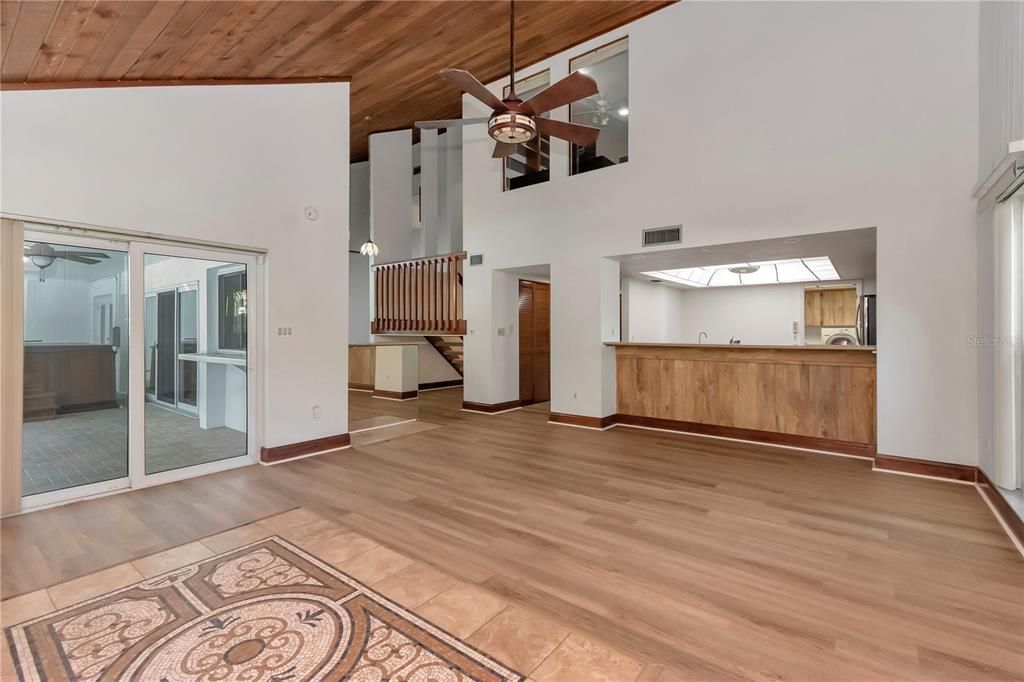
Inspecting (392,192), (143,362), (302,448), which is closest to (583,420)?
(302,448)

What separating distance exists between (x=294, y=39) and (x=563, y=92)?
2635 mm

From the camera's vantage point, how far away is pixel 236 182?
4.62m

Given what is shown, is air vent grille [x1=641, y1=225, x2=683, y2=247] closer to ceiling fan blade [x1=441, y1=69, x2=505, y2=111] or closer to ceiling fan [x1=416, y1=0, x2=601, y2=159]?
ceiling fan [x1=416, y1=0, x2=601, y2=159]

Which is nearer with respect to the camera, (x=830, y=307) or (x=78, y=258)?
(x=78, y=258)

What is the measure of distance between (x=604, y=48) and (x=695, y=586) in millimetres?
6548

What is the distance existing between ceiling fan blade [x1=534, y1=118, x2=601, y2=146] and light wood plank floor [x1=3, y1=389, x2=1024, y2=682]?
10.6 feet

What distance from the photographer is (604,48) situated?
6.40 meters

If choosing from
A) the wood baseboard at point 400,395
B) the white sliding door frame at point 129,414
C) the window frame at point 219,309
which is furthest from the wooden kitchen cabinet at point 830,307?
the white sliding door frame at point 129,414

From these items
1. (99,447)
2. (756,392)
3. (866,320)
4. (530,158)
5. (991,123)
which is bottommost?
(99,447)

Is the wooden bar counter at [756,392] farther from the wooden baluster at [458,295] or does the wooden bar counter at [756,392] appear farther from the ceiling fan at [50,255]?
the ceiling fan at [50,255]

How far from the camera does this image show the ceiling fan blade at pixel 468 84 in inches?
138

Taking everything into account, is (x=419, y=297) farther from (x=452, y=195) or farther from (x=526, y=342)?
(x=526, y=342)

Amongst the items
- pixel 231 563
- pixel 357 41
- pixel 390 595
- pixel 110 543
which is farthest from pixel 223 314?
pixel 390 595

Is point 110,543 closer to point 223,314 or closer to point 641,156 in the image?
point 223,314
